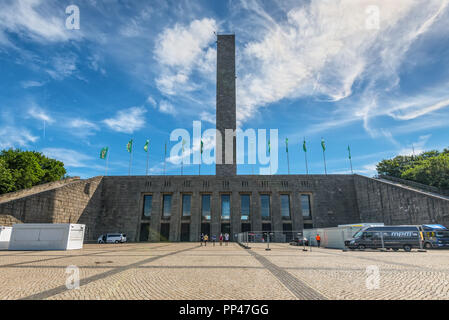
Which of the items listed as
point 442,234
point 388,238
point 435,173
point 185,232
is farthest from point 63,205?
point 435,173

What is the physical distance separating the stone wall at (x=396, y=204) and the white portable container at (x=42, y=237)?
110 ft

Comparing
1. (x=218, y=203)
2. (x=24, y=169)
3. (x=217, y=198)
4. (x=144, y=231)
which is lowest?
(x=144, y=231)

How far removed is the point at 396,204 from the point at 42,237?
1508 inches

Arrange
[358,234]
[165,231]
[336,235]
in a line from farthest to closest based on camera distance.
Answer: [165,231] → [336,235] → [358,234]

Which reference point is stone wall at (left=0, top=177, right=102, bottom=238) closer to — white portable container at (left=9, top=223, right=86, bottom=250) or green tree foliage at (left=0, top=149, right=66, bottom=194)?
white portable container at (left=9, top=223, right=86, bottom=250)

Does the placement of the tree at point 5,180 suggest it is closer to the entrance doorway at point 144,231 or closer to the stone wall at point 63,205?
the stone wall at point 63,205

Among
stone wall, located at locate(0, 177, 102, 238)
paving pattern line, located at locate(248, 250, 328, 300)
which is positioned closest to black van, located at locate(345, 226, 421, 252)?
paving pattern line, located at locate(248, 250, 328, 300)

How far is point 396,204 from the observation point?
32.2 m

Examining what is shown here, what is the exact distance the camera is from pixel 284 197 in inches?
1762

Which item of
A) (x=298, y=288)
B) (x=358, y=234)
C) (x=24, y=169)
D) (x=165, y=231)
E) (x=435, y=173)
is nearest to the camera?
(x=298, y=288)

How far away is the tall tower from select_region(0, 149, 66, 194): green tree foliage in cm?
3046

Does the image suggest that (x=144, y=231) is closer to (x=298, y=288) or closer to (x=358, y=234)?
(x=358, y=234)

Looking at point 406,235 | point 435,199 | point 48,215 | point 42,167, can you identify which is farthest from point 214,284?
point 42,167

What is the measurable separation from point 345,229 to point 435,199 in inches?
494
